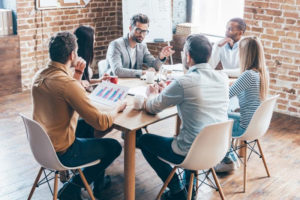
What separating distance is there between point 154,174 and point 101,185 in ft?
1.74

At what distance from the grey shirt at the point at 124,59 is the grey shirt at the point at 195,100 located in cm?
109

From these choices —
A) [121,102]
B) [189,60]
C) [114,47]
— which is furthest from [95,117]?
[114,47]

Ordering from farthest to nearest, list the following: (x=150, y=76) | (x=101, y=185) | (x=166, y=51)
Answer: (x=166, y=51), (x=150, y=76), (x=101, y=185)

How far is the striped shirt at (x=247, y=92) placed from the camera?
3.21 m

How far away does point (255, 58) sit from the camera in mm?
3244

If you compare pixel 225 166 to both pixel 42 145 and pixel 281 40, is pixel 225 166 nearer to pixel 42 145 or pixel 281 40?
pixel 42 145

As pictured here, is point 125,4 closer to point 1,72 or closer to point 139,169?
point 1,72

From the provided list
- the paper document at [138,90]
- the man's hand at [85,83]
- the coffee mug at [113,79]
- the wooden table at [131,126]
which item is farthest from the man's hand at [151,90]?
the man's hand at [85,83]

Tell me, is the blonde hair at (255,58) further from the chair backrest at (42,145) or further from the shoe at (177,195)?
the chair backrest at (42,145)

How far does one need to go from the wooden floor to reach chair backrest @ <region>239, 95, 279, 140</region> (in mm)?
477

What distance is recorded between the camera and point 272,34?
17.0 feet

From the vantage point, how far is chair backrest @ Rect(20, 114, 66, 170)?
8.25 ft

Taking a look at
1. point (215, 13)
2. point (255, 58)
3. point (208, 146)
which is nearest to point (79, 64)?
point (208, 146)

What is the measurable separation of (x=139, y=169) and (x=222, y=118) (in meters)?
1.17
